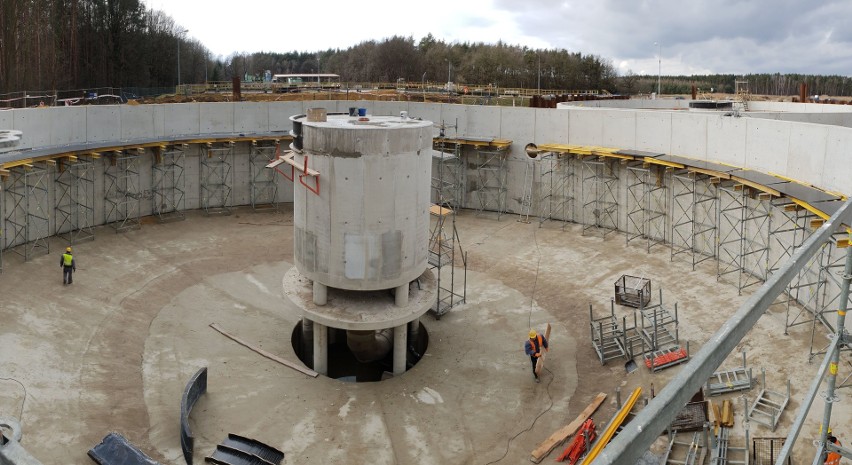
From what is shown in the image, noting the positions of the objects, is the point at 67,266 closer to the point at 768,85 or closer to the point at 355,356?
the point at 355,356

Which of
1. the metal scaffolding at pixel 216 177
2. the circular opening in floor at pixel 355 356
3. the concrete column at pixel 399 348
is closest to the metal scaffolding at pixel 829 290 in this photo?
the concrete column at pixel 399 348

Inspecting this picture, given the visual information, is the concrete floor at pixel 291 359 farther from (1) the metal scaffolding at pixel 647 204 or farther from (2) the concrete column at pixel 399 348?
(1) the metal scaffolding at pixel 647 204

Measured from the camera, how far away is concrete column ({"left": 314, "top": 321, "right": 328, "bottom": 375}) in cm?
2141

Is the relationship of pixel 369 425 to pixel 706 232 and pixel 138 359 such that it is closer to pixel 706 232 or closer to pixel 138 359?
pixel 138 359

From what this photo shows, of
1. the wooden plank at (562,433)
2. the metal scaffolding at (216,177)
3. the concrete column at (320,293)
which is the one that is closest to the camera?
the wooden plank at (562,433)

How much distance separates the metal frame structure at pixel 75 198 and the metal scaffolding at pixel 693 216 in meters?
24.5

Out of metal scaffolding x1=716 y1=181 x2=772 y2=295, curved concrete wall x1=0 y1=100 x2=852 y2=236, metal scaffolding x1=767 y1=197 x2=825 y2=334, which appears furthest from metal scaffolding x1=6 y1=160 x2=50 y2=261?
metal scaffolding x1=767 y1=197 x2=825 y2=334

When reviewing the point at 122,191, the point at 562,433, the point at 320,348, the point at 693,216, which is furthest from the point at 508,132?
the point at 562,433

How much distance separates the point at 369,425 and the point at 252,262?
13189mm

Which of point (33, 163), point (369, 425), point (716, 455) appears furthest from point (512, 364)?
point (33, 163)

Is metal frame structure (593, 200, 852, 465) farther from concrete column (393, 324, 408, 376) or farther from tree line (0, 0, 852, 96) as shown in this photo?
tree line (0, 0, 852, 96)

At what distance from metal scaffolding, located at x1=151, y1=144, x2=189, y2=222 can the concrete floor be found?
436 centimetres

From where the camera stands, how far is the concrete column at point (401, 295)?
67.8ft

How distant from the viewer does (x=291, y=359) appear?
2155 centimetres
